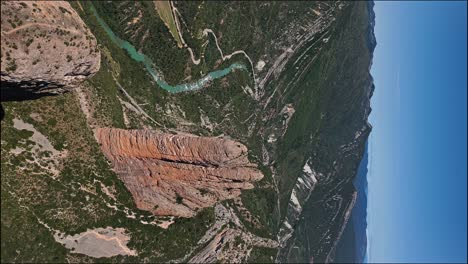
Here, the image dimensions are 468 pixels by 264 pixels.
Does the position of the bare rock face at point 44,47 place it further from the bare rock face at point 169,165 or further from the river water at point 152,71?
the river water at point 152,71

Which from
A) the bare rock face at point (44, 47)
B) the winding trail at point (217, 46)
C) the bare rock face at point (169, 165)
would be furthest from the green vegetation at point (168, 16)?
the bare rock face at point (44, 47)

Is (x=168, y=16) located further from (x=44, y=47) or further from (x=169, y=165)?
(x=44, y=47)

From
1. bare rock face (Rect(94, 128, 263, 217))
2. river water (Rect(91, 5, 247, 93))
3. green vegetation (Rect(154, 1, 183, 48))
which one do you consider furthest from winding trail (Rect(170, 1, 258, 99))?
bare rock face (Rect(94, 128, 263, 217))

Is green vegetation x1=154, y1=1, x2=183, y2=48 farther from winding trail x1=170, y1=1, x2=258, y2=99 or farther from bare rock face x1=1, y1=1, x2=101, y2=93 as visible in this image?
bare rock face x1=1, y1=1, x2=101, y2=93

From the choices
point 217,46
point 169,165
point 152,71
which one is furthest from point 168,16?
point 169,165

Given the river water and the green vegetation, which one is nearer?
the river water

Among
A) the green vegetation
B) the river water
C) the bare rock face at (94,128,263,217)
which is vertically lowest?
the bare rock face at (94,128,263,217)
